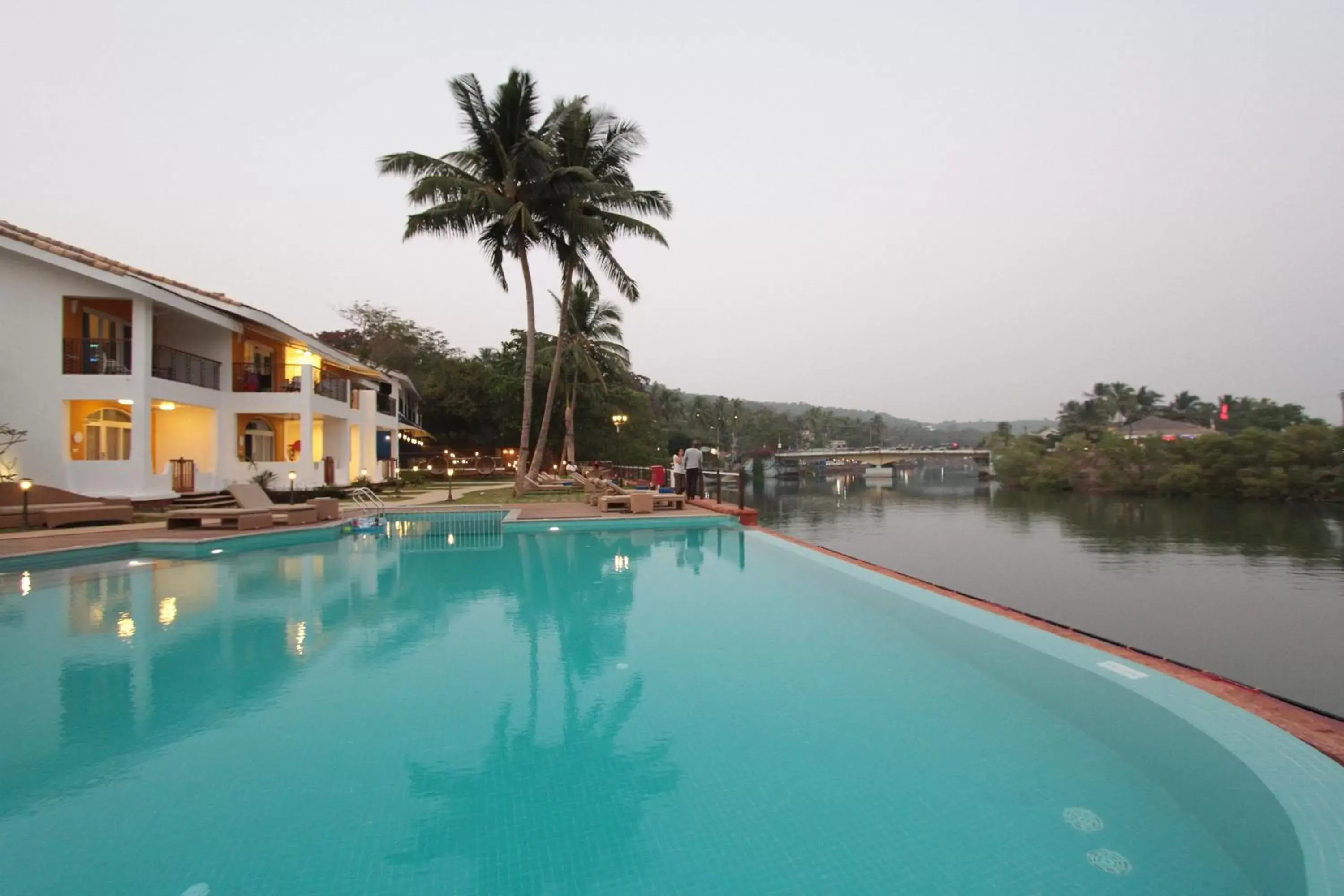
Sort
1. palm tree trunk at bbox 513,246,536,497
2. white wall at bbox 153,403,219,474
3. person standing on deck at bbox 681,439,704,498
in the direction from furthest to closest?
palm tree trunk at bbox 513,246,536,497, white wall at bbox 153,403,219,474, person standing on deck at bbox 681,439,704,498

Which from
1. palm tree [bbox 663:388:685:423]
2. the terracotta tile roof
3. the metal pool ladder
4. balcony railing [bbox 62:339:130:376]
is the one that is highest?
palm tree [bbox 663:388:685:423]

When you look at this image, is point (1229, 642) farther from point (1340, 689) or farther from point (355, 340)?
point (355, 340)

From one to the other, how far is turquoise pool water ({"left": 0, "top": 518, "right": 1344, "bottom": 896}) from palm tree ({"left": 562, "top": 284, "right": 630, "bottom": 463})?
79.6 feet

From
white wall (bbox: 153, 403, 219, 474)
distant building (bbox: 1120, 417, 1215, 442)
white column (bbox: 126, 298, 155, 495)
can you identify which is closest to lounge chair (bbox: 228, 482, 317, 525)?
white column (bbox: 126, 298, 155, 495)

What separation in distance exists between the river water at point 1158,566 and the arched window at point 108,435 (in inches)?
728

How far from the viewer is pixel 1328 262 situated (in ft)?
131

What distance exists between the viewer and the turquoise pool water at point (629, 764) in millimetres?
2477

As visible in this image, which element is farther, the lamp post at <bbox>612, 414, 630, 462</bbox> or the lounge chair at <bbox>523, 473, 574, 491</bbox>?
the lamp post at <bbox>612, 414, 630, 462</bbox>

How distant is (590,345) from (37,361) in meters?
20.5

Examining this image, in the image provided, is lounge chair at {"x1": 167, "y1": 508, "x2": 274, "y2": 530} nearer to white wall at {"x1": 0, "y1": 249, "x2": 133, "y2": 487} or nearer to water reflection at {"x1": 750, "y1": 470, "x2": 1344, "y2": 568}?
white wall at {"x1": 0, "y1": 249, "x2": 133, "y2": 487}

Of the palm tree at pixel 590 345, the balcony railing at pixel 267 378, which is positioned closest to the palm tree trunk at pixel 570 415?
the palm tree at pixel 590 345

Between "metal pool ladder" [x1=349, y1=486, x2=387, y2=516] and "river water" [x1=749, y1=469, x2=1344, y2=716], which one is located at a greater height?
"metal pool ladder" [x1=349, y1=486, x2=387, y2=516]

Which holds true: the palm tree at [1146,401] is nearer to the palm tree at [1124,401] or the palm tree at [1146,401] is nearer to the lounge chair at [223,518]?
the palm tree at [1124,401]

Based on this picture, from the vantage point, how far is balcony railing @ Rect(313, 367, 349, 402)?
19.6 meters
